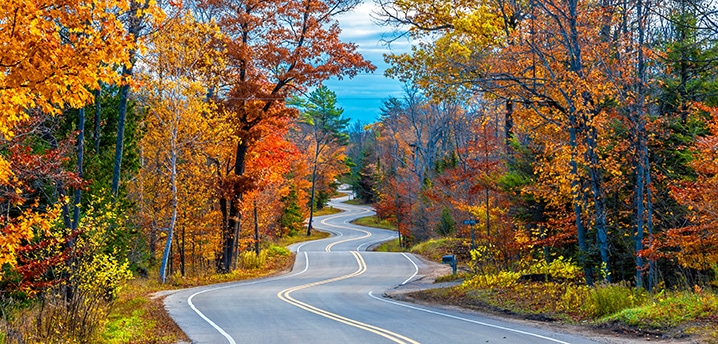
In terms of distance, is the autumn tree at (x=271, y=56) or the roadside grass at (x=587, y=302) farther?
the autumn tree at (x=271, y=56)

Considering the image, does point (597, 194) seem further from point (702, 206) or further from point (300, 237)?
point (300, 237)

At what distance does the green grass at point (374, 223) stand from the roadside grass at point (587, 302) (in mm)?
56100

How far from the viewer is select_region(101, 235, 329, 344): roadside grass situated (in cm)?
1253

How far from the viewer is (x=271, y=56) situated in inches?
1039

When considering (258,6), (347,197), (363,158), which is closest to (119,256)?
(258,6)

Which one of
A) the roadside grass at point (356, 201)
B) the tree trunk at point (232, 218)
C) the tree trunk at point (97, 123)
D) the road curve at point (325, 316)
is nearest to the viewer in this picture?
the road curve at point (325, 316)

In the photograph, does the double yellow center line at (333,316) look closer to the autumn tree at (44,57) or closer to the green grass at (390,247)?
the autumn tree at (44,57)

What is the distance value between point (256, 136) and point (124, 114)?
33.8 ft

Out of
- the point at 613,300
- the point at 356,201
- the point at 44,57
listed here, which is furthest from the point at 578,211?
the point at 356,201

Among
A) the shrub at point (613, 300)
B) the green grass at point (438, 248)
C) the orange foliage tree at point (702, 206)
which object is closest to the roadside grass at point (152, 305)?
the shrub at point (613, 300)

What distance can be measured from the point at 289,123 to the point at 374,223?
49565mm

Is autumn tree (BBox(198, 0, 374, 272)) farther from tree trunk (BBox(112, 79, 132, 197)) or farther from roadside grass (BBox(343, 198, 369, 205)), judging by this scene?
roadside grass (BBox(343, 198, 369, 205))

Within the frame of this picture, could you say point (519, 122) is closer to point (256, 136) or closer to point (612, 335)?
point (612, 335)

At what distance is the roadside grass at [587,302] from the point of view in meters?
11.0
